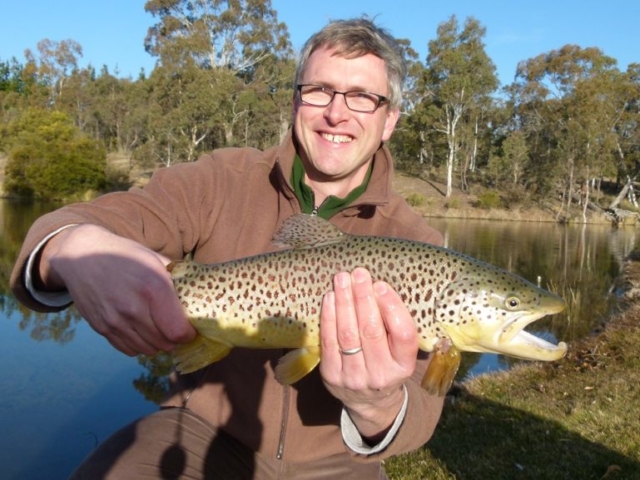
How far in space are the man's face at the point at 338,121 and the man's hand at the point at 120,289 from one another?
52.4 inches

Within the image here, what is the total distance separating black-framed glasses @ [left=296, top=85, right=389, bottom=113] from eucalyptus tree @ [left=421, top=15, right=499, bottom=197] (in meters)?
41.0

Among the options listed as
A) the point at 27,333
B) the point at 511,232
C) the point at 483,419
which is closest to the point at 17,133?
the point at 511,232

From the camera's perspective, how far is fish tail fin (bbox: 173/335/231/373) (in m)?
2.71

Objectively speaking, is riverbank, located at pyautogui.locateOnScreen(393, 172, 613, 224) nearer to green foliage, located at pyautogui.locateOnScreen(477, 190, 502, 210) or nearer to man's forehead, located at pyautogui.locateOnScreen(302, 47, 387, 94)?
green foliage, located at pyautogui.locateOnScreen(477, 190, 502, 210)

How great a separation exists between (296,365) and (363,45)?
73.0 inches

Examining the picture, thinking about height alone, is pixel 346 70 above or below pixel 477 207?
above

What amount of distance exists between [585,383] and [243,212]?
5686mm

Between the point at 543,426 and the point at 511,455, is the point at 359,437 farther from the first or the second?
the point at 543,426

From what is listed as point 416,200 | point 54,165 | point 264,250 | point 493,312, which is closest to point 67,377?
point 264,250

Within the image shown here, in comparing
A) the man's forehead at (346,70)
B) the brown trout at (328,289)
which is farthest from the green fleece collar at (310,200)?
the brown trout at (328,289)

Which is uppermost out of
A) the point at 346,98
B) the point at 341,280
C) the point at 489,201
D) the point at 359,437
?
the point at 346,98

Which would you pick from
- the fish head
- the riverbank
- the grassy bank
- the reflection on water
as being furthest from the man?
the riverbank

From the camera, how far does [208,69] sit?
44531mm

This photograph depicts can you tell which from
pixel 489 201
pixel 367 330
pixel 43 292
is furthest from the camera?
pixel 489 201
